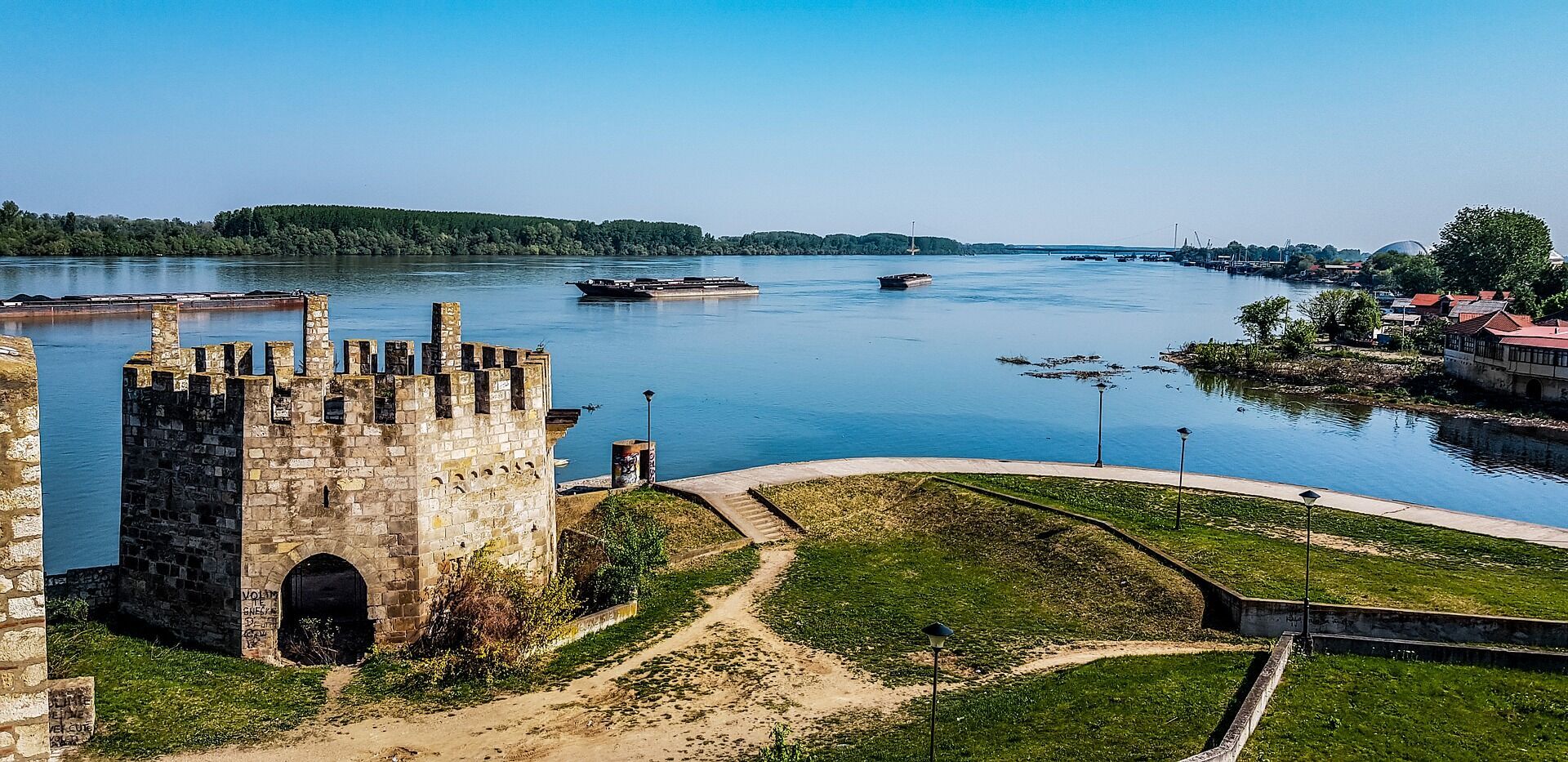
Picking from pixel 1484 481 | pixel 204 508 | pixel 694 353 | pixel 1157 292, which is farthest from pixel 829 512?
pixel 1157 292

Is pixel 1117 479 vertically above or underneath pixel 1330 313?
underneath

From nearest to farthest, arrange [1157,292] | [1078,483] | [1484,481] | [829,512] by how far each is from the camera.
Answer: [829,512]
[1078,483]
[1484,481]
[1157,292]

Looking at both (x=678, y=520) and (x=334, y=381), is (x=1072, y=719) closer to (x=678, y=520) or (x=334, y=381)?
(x=334, y=381)

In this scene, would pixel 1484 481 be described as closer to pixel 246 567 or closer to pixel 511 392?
pixel 511 392

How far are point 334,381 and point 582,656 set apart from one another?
663 cm

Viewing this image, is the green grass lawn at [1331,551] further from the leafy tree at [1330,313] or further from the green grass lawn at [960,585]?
the leafy tree at [1330,313]

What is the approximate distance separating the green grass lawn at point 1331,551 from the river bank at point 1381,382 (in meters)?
35.1

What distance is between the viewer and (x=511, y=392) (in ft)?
66.7

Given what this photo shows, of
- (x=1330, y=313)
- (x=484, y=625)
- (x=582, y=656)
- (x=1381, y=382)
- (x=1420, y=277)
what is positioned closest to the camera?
(x=484, y=625)

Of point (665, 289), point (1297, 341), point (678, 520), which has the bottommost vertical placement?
point (678, 520)

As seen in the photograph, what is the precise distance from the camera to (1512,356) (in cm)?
6353

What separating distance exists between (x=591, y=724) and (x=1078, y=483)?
21.3 m

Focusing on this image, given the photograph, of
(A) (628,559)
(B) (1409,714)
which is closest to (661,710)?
(A) (628,559)

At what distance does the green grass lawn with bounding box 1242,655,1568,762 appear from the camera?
1492 cm
